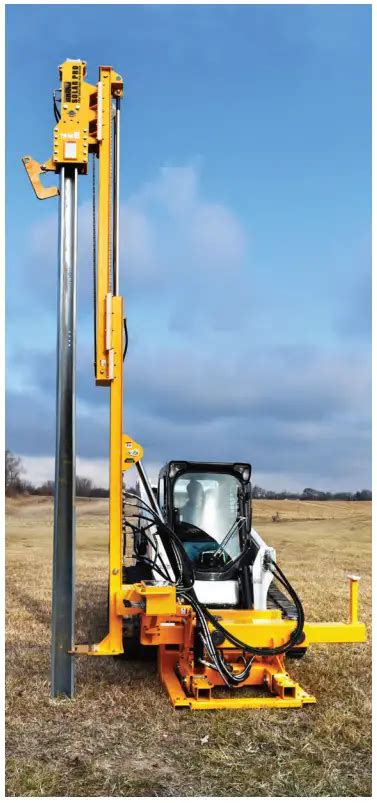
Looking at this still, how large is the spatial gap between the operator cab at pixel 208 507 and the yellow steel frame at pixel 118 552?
2.75 ft

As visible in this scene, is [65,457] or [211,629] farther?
[65,457]

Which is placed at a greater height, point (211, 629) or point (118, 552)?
point (118, 552)

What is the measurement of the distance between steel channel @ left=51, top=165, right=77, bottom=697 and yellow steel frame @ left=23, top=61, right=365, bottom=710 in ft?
0.55

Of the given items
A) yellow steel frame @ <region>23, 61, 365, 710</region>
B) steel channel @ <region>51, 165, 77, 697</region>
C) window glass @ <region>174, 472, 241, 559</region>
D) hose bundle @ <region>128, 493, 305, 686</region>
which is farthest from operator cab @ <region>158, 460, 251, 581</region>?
steel channel @ <region>51, 165, 77, 697</region>

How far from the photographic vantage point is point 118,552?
6156 millimetres

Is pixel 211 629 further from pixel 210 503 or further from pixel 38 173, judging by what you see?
pixel 38 173

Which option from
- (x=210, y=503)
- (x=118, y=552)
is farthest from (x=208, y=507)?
(x=118, y=552)

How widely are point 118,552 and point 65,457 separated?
0.93 m

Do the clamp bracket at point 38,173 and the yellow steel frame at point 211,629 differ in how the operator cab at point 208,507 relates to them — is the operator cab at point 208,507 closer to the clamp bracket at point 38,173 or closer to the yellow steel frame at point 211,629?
the yellow steel frame at point 211,629

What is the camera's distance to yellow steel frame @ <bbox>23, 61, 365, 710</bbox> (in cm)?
597

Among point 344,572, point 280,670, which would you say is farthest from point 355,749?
point 344,572

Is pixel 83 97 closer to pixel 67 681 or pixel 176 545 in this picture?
pixel 176 545

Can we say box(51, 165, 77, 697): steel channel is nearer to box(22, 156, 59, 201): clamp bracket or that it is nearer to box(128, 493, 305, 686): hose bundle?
box(22, 156, 59, 201): clamp bracket

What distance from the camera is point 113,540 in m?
6.16
